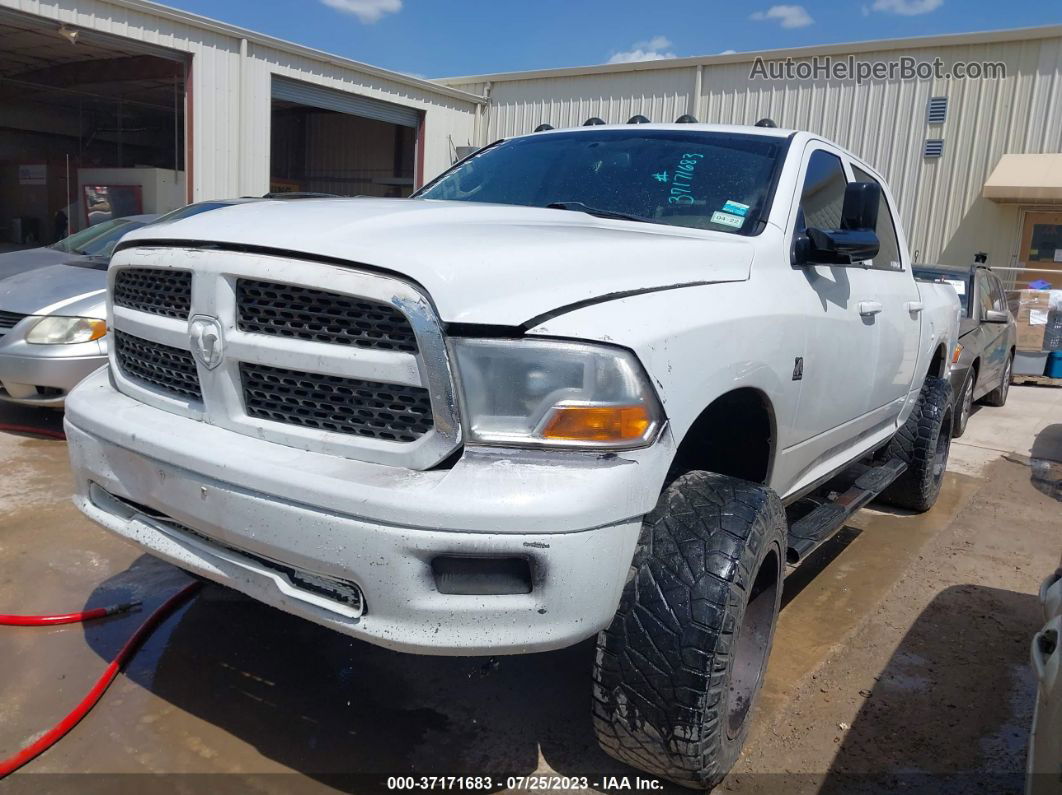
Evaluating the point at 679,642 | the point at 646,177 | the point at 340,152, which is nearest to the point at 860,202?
the point at 646,177

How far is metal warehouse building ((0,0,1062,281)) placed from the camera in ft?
42.6

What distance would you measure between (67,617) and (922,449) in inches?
172

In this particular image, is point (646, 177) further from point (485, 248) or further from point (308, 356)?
point (308, 356)

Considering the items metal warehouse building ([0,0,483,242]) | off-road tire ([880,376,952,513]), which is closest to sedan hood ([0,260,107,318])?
off-road tire ([880,376,952,513])

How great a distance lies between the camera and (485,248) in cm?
211

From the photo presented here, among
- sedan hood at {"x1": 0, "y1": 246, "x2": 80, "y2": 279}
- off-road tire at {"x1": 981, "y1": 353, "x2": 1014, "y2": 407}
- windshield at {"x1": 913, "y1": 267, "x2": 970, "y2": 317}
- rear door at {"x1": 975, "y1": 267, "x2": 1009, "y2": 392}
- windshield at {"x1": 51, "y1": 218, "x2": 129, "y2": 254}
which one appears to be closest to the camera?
sedan hood at {"x1": 0, "y1": 246, "x2": 80, "y2": 279}

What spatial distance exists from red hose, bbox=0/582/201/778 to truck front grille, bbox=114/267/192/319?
121 cm

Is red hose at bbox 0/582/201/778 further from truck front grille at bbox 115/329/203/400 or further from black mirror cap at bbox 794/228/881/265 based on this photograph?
black mirror cap at bbox 794/228/881/265

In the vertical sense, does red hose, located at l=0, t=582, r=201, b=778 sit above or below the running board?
below

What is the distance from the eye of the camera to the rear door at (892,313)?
12.3 feet

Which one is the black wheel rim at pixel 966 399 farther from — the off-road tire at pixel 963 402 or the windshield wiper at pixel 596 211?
the windshield wiper at pixel 596 211

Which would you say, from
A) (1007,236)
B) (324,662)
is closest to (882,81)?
(1007,236)

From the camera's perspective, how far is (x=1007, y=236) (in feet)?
48.2

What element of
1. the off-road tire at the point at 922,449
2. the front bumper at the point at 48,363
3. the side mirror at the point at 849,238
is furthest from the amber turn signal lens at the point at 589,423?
the front bumper at the point at 48,363
